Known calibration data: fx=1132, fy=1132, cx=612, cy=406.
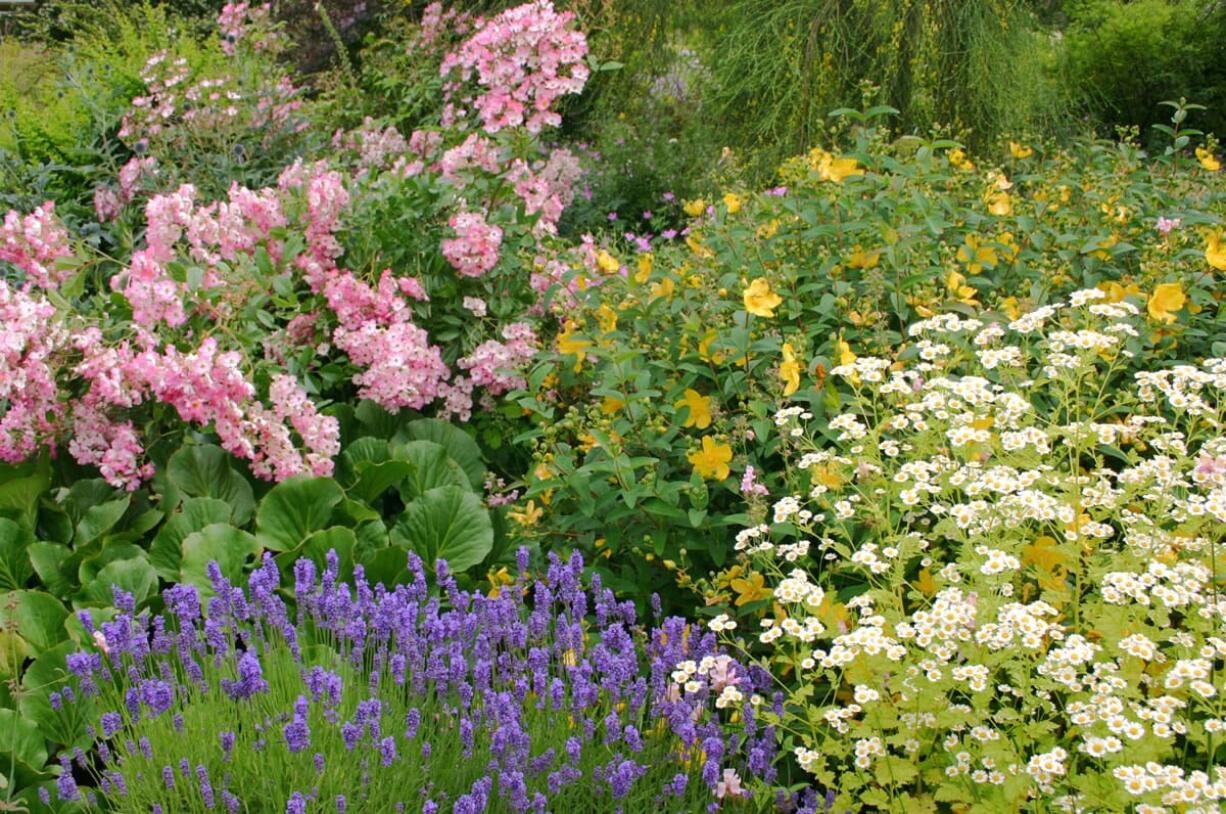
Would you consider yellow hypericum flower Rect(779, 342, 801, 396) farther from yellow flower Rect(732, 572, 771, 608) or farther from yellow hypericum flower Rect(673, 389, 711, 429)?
yellow flower Rect(732, 572, 771, 608)

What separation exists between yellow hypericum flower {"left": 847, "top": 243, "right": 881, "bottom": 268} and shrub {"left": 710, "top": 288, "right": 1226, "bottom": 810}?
664 mm

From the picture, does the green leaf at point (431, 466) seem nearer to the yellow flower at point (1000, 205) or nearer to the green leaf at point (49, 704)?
the green leaf at point (49, 704)

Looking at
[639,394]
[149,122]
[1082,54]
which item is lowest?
[1082,54]

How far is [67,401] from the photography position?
2.88 meters

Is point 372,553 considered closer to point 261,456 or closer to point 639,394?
point 261,456

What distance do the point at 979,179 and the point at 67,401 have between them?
2.75m

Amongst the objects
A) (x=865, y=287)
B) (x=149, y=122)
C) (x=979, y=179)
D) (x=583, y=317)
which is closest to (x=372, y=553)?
(x=583, y=317)

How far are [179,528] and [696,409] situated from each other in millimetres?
1316

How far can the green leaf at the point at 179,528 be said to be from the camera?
278 cm

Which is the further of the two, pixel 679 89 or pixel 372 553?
pixel 679 89

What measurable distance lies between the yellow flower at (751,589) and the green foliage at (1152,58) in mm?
11148

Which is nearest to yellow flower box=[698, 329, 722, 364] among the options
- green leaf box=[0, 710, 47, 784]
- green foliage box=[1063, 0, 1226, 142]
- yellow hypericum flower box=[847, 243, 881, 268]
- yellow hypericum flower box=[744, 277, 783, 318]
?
yellow hypericum flower box=[744, 277, 783, 318]

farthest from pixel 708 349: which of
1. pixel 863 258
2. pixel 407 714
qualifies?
pixel 407 714

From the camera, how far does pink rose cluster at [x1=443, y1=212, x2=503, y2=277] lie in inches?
135
